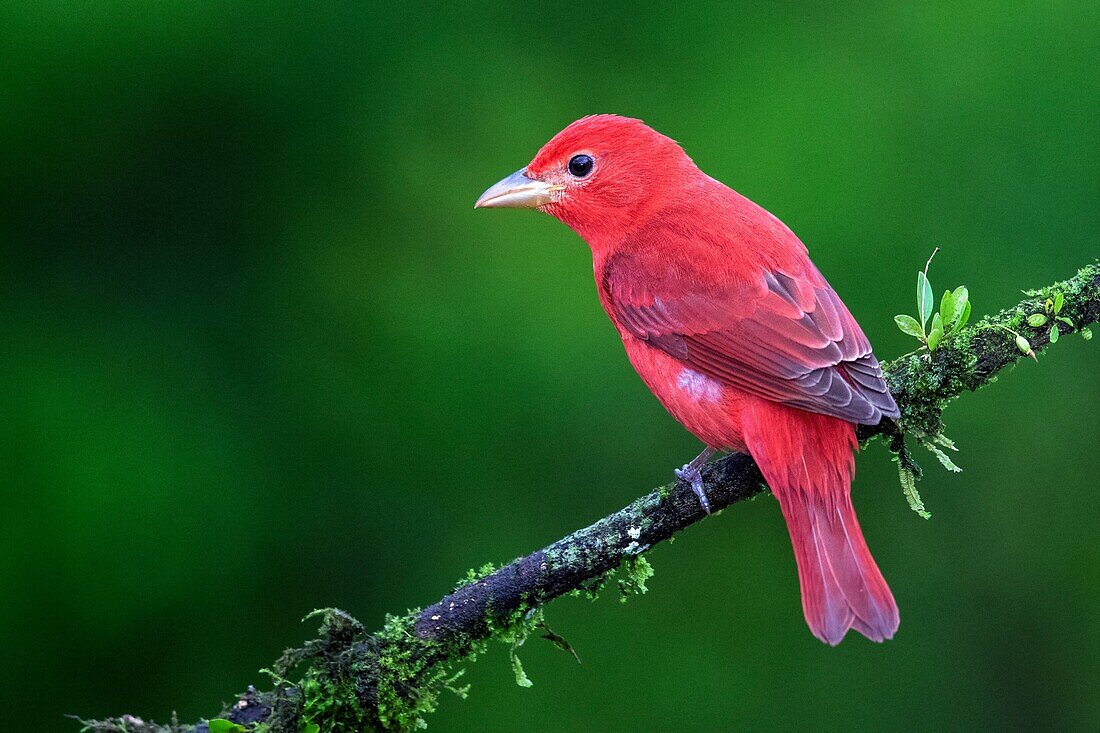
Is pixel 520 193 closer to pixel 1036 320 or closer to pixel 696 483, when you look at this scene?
pixel 696 483

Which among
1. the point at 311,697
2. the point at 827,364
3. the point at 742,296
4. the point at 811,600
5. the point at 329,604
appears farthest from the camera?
the point at 329,604

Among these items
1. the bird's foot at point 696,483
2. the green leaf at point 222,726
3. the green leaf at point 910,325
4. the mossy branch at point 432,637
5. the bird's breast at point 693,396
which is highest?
the bird's breast at point 693,396

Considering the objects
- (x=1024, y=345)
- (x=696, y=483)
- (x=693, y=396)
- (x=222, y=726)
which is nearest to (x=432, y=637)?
(x=222, y=726)

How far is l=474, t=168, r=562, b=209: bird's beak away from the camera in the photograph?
4.14m

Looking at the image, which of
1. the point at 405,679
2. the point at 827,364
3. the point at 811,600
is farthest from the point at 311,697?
the point at 827,364

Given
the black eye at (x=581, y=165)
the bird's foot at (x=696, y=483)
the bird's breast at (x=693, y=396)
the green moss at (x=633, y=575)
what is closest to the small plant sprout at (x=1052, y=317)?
the bird's breast at (x=693, y=396)

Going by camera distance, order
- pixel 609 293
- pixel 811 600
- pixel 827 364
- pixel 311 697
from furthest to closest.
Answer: pixel 609 293
pixel 827 364
pixel 811 600
pixel 311 697

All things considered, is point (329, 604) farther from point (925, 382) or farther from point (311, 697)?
point (925, 382)

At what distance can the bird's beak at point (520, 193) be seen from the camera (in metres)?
4.14

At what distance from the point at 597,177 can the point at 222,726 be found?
2186 mm

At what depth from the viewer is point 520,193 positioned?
419cm

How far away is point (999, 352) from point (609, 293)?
114 cm

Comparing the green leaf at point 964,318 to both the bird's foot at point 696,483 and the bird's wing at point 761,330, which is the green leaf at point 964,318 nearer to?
the bird's wing at point 761,330

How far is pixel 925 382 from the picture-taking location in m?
3.40
